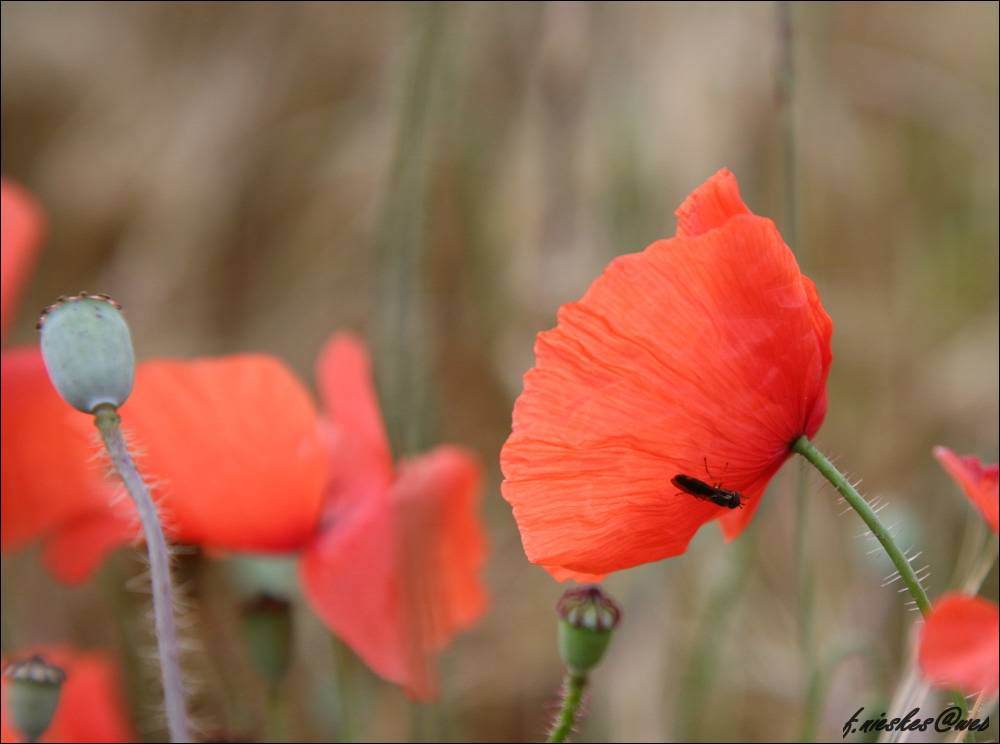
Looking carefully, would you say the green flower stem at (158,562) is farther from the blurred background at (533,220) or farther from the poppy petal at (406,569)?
the blurred background at (533,220)

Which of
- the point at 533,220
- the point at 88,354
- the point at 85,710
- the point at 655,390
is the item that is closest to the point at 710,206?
the point at 655,390

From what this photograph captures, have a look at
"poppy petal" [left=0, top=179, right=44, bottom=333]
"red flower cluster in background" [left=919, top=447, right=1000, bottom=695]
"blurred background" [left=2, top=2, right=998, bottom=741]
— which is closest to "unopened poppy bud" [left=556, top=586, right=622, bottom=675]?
"red flower cluster in background" [left=919, top=447, right=1000, bottom=695]


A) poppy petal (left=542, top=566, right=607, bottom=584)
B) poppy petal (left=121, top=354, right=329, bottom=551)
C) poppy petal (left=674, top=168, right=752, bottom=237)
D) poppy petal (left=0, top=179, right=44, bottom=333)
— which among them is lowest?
poppy petal (left=542, top=566, right=607, bottom=584)

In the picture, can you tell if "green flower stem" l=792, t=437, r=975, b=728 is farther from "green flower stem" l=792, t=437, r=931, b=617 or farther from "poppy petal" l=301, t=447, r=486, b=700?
"poppy petal" l=301, t=447, r=486, b=700

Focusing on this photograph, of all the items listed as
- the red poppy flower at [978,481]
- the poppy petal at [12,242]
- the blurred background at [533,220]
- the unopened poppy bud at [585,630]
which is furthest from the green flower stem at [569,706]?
the blurred background at [533,220]

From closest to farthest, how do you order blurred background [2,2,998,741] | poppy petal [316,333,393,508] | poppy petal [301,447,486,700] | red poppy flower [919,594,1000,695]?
red poppy flower [919,594,1000,695] < poppy petal [301,447,486,700] < poppy petal [316,333,393,508] < blurred background [2,2,998,741]

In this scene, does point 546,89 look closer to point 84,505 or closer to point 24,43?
point 84,505

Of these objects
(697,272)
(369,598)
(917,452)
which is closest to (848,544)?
(917,452)

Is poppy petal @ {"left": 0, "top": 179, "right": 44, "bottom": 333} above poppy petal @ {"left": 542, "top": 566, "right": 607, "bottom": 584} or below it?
above
